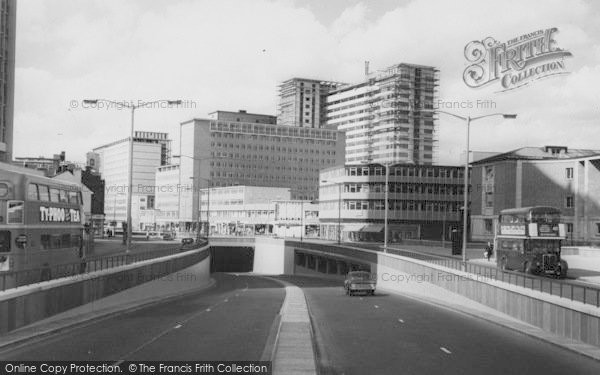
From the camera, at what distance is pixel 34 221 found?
32.4 meters

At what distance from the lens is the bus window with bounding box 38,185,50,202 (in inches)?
1309

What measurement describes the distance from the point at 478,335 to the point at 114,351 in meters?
15.5

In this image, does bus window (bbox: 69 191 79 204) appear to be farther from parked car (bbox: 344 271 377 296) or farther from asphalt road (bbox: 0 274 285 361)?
parked car (bbox: 344 271 377 296)

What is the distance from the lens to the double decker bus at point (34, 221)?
30609mm

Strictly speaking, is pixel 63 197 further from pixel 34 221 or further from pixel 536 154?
pixel 536 154

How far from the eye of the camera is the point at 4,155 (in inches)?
3541

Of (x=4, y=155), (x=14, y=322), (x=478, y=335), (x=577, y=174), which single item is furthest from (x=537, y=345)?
(x=4, y=155)

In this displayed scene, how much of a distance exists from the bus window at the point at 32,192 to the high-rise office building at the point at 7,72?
6361cm

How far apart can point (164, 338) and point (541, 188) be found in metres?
77.6

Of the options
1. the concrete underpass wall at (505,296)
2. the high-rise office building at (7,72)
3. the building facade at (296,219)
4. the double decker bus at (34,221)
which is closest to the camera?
the concrete underpass wall at (505,296)

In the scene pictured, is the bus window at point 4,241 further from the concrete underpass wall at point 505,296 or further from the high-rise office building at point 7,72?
the high-rise office building at point 7,72

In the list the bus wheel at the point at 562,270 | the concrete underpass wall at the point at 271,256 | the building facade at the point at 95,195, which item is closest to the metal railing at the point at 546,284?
the bus wheel at the point at 562,270

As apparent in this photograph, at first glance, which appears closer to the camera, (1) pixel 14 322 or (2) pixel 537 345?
(1) pixel 14 322

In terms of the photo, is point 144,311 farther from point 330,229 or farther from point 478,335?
point 330,229
